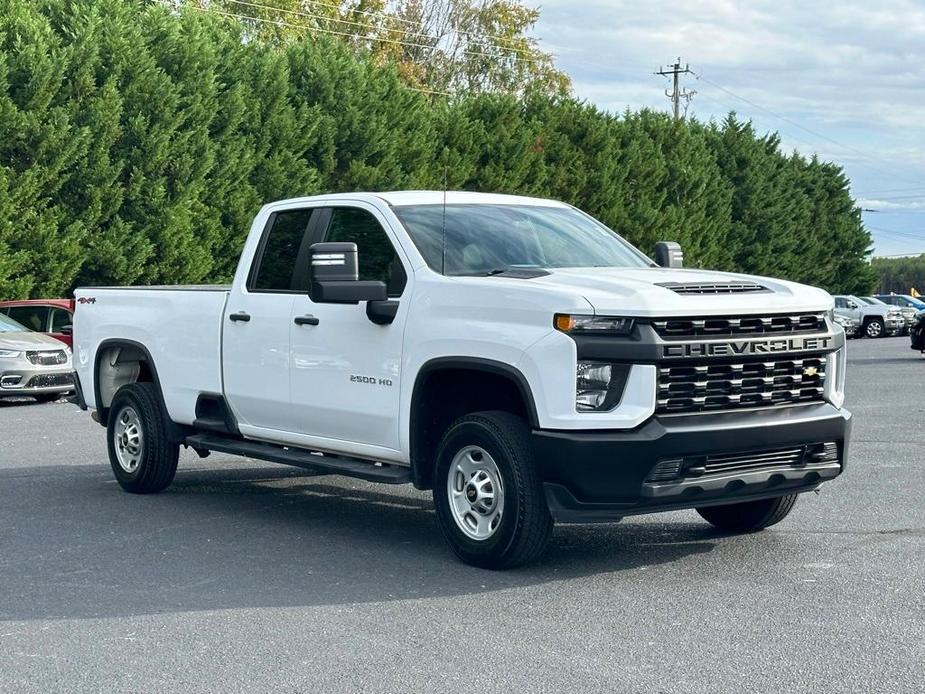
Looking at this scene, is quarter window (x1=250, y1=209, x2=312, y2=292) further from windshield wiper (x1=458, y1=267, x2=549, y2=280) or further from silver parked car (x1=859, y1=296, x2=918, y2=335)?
silver parked car (x1=859, y1=296, x2=918, y2=335)

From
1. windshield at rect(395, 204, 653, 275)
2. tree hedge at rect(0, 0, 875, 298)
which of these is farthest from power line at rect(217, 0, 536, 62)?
windshield at rect(395, 204, 653, 275)

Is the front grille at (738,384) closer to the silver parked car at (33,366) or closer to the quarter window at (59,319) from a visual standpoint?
the silver parked car at (33,366)

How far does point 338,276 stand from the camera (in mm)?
7832

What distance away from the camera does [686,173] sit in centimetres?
4756

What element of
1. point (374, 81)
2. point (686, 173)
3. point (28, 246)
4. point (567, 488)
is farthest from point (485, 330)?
point (686, 173)

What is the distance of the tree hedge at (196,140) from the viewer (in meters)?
26.4

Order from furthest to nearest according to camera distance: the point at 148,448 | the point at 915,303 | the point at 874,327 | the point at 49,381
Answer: the point at 915,303
the point at 874,327
the point at 49,381
the point at 148,448

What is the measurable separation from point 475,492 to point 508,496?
1.04 ft

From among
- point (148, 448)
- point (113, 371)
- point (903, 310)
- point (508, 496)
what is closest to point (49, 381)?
point (113, 371)

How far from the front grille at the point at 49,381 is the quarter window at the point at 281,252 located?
1024 cm

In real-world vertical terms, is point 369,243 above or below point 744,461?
above

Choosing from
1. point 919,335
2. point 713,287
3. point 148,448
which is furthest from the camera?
point 919,335

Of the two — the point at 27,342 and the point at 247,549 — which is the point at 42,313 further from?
the point at 247,549

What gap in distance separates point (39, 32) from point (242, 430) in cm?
1943
